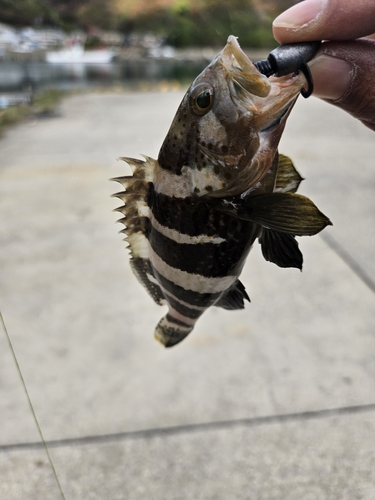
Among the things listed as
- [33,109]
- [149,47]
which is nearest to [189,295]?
[33,109]

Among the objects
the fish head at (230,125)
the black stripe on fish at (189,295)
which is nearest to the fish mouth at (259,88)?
the fish head at (230,125)

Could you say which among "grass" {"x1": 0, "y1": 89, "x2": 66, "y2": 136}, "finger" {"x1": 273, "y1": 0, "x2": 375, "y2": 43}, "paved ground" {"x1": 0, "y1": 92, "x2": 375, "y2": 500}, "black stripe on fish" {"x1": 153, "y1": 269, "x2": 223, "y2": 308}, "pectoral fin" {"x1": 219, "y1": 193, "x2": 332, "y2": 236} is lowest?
"grass" {"x1": 0, "y1": 89, "x2": 66, "y2": 136}

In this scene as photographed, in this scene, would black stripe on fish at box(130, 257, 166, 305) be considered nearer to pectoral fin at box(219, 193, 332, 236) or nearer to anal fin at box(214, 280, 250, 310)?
anal fin at box(214, 280, 250, 310)

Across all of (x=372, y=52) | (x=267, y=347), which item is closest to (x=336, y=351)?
(x=267, y=347)

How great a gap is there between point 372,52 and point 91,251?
3.76 m

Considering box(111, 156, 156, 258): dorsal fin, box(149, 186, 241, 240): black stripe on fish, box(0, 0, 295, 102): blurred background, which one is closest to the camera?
box(149, 186, 241, 240): black stripe on fish

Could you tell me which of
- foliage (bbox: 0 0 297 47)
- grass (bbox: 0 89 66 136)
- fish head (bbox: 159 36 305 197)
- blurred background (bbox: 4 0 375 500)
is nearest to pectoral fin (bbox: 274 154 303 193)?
fish head (bbox: 159 36 305 197)

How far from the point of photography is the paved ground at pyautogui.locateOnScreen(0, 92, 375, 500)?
2.59 meters

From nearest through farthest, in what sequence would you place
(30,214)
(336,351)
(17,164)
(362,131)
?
(336,351) → (30,214) → (17,164) → (362,131)

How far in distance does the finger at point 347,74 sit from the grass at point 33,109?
7.53 meters

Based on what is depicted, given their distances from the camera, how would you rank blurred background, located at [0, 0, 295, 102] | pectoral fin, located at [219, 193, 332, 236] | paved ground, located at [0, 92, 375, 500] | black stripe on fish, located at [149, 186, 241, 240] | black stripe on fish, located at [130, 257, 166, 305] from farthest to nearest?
blurred background, located at [0, 0, 295, 102], paved ground, located at [0, 92, 375, 500], black stripe on fish, located at [130, 257, 166, 305], black stripe on fish, located at [149, 186, 241, 240], pectoral fin, located at [219, 193, 332, 236]

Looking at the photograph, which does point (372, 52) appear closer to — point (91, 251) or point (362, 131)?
point (91, 251)

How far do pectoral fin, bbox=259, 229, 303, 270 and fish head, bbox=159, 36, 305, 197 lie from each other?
0.46 feet

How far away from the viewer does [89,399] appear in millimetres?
3033
